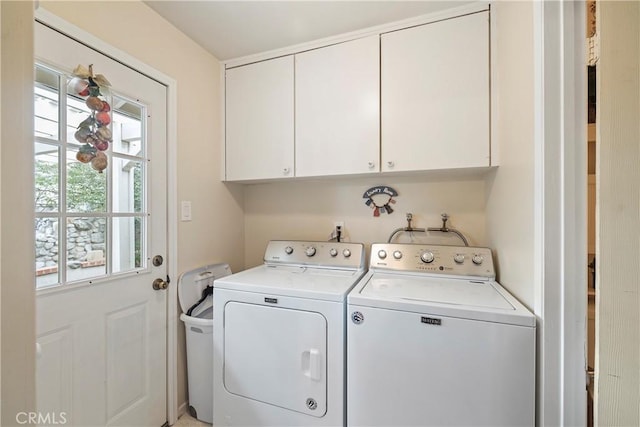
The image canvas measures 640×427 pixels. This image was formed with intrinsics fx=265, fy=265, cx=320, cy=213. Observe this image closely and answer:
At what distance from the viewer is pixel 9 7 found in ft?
1.20

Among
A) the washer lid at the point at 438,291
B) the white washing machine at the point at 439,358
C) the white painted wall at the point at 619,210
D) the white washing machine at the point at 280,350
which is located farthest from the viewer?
the white washing machine at the point at 280,350

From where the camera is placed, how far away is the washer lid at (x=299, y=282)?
51.8 inches

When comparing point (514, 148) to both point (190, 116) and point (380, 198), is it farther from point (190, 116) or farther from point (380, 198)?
point (190, 116)

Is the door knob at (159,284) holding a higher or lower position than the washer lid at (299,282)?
lower

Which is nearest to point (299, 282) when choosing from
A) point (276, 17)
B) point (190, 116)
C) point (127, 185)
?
point (127, 185)

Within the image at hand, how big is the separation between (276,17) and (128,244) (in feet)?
5.04

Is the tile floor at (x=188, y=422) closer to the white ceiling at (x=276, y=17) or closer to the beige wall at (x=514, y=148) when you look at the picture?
the beige wall at (x=514, y=148)

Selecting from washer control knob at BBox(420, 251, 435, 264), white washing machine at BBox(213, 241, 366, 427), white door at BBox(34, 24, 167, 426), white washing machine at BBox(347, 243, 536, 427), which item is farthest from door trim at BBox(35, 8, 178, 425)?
washer control knob at BBox(420, 251, 435, 264)

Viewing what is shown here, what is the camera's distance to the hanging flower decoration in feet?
3.91

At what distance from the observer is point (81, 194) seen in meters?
1.21

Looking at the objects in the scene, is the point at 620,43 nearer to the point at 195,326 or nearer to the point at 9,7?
the point at 9,7

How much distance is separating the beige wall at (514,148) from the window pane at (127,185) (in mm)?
1857

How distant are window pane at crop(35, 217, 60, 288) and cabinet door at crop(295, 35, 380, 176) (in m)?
1.27

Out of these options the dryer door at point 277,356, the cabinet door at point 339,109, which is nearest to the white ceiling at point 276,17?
the cabinet door at point 339,109
